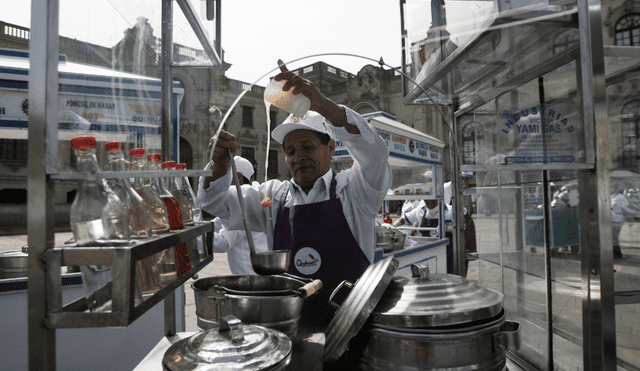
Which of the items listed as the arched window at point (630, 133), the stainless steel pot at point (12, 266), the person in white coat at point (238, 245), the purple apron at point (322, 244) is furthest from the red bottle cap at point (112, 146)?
the person in white coat at point (238, 245)

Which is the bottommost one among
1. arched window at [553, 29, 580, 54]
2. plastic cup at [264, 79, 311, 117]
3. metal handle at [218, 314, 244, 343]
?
metal handle at [218, 314, 244, 343]

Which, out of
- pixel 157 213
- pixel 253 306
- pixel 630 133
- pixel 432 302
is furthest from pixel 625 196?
pixel 157 213

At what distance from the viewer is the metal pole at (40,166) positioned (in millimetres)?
732

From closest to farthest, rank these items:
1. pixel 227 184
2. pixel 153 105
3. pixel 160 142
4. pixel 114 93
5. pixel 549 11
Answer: pixel 114 93 → pixel 549 11 → pixel 153 105 → pixel 160 142 → pixel 227 184

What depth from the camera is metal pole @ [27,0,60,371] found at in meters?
0.73

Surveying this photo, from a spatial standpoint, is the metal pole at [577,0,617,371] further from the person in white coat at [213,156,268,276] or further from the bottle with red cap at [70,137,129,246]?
the person in white coat at [213,156,268,276]

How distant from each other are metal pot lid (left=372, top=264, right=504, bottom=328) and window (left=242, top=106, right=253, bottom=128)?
25.5m

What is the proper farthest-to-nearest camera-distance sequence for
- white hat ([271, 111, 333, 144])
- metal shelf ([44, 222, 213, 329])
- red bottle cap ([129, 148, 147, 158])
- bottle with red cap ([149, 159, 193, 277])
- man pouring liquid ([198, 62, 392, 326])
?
white hat ([271, 111, 333, 144]) → man pouring liquid ([198, 62, 392, 326]) → bottle with red cap ([149, 159, 193, 277]) → red bottle cap ([129, 148, 147, 158]) → metal shelf ([44, 222, 213, 329])

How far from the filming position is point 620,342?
1737 millimetres

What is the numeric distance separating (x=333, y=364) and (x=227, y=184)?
4.58 feet

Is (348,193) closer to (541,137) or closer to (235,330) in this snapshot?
(541,137)

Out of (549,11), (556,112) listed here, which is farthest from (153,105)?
(556,112)

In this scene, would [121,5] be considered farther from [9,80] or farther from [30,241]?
[9,80]

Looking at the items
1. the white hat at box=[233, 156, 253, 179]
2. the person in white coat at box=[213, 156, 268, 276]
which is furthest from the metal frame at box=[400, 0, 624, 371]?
the white hat at box=[233, 156, 253, 179]
